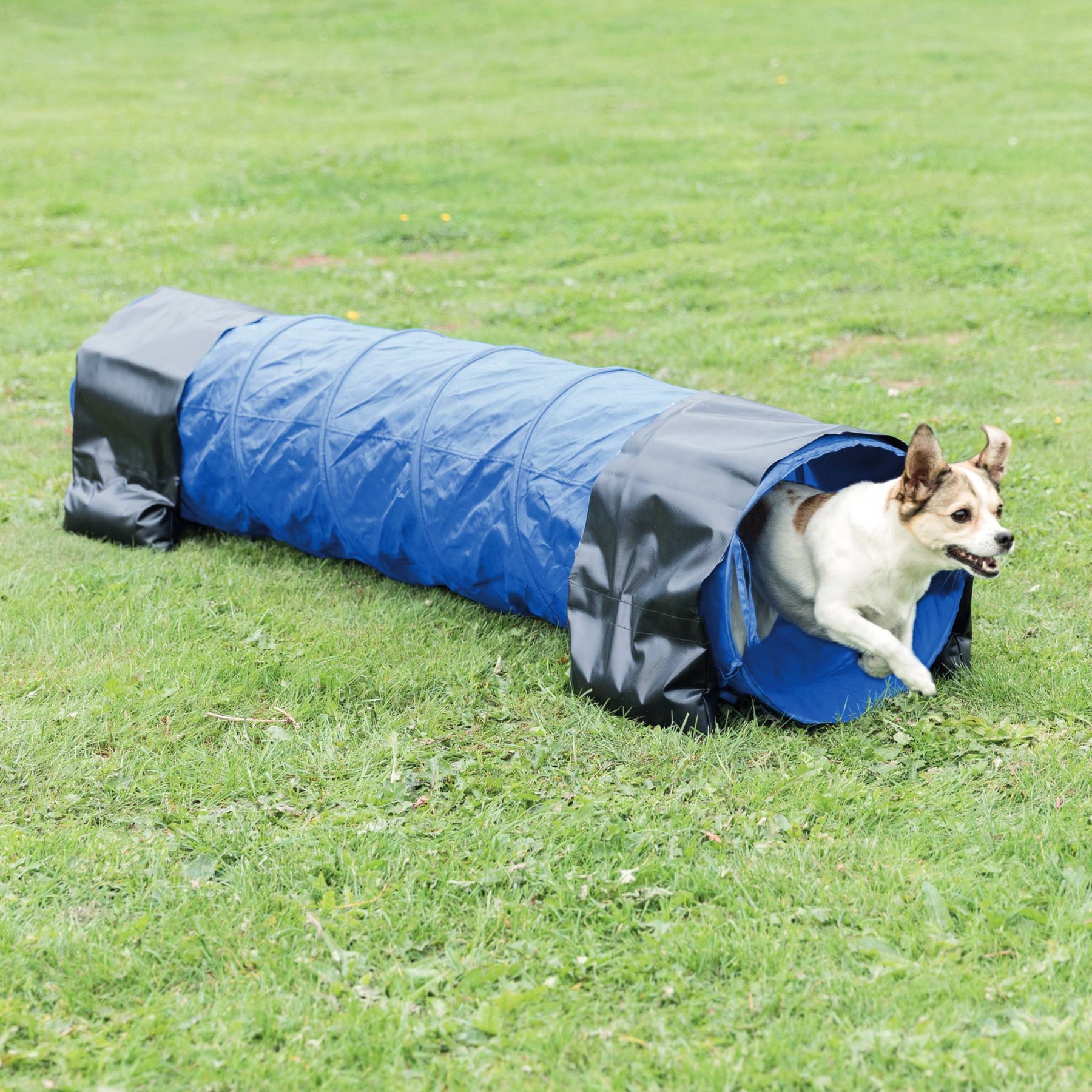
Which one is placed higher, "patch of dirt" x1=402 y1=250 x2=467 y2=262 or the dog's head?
the dog's head

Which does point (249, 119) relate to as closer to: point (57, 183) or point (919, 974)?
point (57, 183)

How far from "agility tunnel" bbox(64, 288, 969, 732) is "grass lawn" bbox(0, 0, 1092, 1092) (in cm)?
29

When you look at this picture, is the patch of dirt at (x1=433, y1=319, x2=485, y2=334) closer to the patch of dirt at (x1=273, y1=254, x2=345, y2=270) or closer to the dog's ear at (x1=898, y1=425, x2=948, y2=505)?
the patch of dirt at (x1=273, y1=254, x2=345, y2=270)

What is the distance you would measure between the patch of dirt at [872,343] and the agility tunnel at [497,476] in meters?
4.40

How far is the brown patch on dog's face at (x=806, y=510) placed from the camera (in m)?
5.98

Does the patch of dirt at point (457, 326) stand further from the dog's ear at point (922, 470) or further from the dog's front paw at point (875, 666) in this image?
the dog's ear at point (922, 470)

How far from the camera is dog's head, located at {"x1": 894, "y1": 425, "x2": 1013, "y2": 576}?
5.28 meters

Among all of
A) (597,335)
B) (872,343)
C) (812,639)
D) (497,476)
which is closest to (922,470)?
(812,639)

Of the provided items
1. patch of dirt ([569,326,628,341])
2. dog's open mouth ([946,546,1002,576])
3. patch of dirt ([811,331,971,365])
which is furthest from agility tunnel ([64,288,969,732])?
patch of dirt ([811,331,971,365])

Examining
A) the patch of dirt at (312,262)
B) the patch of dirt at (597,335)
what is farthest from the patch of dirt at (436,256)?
the patch of dirt at (597,335)

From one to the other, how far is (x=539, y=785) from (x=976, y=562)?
86.7 inches

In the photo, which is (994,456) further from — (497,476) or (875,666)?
(497,476)

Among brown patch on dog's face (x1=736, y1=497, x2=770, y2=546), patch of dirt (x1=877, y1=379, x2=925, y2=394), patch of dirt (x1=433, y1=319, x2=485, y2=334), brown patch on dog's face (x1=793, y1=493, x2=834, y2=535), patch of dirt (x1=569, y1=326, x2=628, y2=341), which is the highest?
brown patch on dog's face (x1=793, y1=493, x2=834, y2=535)

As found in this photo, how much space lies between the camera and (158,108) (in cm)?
2222
